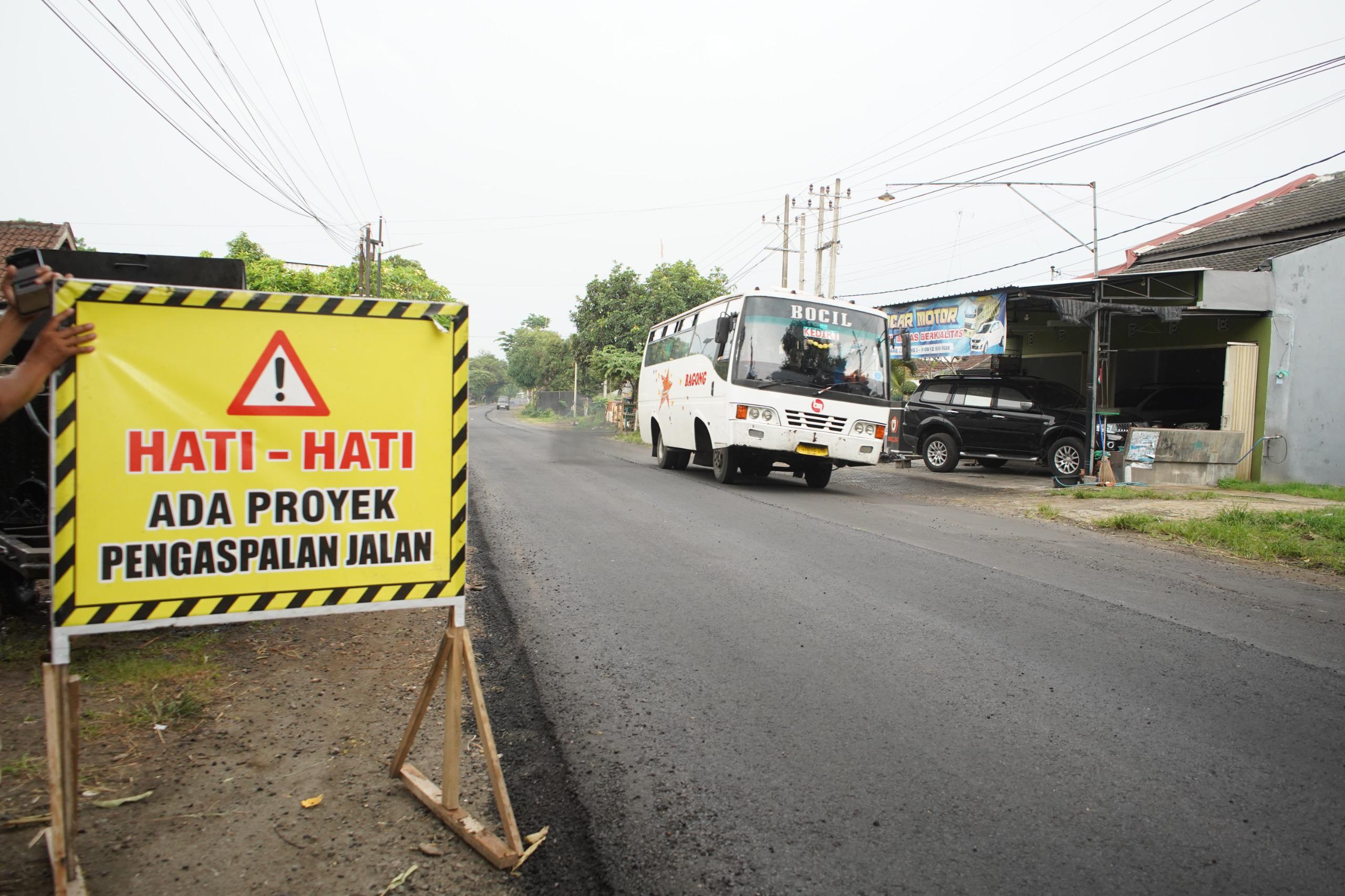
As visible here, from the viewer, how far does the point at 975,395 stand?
17.0 meters

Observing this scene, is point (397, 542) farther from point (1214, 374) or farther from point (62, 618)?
point (1214, 374)

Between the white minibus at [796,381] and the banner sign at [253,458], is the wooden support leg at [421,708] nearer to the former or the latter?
the banner sign at [253,458]

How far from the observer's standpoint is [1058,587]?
6512 millimetres

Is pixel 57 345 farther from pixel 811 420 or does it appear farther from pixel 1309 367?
pixel 1309 367

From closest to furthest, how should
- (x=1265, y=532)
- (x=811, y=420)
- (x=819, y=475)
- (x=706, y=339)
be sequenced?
(x=1265, y=532)
(x=811, y=420)
(x=819, y=475)
(x=706, y=339)

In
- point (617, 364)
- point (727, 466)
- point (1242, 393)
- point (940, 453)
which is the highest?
point (617, 364)

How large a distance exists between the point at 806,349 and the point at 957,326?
5.41 m

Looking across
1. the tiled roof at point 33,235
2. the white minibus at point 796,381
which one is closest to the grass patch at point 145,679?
the white minibus at point 796,381

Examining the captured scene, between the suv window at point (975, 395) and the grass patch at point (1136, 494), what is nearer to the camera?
the grass patch at point (1136, 494)

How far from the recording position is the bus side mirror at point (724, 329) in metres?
13.2

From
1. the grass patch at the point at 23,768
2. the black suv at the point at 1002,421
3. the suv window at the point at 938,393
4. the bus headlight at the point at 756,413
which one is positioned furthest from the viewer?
the suv window at the point at 938,393

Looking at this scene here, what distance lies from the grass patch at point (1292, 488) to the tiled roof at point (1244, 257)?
412 cm

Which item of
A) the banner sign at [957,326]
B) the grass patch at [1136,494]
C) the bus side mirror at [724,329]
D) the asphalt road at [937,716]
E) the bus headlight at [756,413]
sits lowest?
the asphalt road at [937,716]

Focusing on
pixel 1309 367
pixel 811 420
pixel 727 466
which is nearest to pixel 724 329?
pixel 811 420
